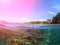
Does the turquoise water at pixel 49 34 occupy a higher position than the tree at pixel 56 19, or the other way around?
the tree at pixel 56 19

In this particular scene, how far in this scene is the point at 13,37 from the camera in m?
1.54

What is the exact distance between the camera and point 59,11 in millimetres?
1599

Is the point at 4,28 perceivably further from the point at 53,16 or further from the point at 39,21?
the point at 53,16

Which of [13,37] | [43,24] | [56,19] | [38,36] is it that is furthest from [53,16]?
[13,37]

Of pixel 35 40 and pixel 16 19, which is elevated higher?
→ pixel 16 19

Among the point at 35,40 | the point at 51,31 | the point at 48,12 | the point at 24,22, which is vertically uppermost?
the point at 48,12

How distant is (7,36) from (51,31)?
1.97 feet

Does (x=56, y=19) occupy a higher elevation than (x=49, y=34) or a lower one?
higher

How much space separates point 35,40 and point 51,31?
0.26 m

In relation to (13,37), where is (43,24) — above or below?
above

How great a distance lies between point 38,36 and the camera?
1557 mm

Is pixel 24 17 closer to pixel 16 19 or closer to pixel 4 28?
pixel 16 19

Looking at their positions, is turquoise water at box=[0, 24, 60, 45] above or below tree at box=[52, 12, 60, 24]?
below

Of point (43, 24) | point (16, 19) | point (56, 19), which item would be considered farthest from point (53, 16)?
point (16, 19)
